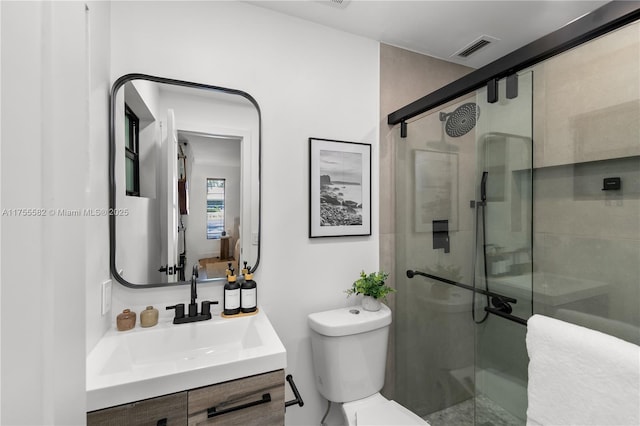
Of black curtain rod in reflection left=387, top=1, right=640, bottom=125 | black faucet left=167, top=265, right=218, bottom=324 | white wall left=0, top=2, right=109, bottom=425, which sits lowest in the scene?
black faucet left=167, top=265, right=218, bottom=324

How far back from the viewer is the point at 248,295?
Result: 4.69 feet

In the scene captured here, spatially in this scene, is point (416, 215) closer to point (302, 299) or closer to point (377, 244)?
point (377, 244)

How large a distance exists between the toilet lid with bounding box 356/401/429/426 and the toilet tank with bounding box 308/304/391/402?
94 mm

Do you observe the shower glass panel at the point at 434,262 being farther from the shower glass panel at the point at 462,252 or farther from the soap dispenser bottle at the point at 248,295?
the soap dispenser bottle at the point at 248,295

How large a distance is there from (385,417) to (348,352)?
33 centimetres

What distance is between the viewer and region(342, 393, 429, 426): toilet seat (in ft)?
4.60

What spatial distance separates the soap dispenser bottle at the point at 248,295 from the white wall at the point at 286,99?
115 mm

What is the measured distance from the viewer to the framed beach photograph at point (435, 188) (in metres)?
1.55

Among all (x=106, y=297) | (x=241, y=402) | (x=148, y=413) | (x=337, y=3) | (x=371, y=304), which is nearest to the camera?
(x=148, y=413)

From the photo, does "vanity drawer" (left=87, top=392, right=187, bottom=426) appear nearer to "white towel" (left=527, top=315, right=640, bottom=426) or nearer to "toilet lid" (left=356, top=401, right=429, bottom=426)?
"toilet lid" (left=356, top=401, right=429, bottom=426)

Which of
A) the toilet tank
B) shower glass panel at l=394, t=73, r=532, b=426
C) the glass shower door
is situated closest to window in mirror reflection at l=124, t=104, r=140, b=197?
the toilet tank

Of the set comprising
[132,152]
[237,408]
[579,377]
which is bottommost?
[237,408]

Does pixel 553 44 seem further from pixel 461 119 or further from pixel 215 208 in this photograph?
pixel 215 208

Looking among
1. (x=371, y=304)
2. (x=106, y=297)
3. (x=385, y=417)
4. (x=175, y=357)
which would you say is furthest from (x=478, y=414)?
(x=106, y=297)
